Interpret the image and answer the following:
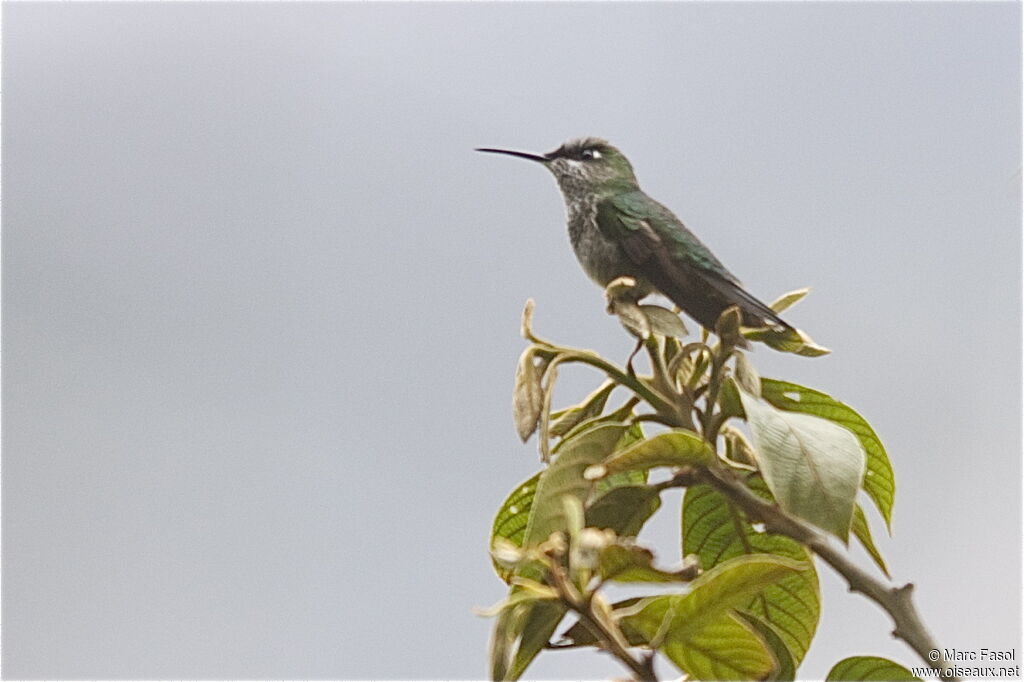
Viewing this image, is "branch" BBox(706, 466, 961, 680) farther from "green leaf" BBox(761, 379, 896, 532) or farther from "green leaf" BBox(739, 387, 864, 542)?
"green leaf" BBox(761, 379, 896, 532)

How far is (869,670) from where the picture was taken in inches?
47.3

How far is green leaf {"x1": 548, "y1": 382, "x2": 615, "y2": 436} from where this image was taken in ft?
4.18

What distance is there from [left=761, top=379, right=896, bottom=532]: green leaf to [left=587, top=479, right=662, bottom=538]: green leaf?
24 cm

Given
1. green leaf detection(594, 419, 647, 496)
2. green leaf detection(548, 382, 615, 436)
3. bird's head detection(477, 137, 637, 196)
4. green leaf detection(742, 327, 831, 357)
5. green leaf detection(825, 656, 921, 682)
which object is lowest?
green leaf detection(825, 656, 921, 682)

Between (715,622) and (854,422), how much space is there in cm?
43

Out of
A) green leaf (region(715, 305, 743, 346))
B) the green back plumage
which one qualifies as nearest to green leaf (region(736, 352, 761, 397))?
green leaf (region(715, 305, 743, 346))

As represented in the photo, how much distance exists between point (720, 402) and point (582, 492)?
19 centimetres

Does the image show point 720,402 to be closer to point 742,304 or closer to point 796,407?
point 796,407

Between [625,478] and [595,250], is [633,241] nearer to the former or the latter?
[595,250]

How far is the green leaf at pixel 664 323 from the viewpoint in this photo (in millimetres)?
1262

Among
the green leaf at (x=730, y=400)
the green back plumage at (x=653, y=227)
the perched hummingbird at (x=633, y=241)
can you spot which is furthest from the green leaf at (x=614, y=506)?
the green back plumage at (x=653, y=227)

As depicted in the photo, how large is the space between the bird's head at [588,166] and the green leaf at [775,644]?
1.14m

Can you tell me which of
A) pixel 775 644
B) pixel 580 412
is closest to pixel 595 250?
pixel 580 412

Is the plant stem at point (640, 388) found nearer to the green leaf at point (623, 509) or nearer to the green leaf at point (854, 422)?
the green leaf at point (623, 509)
